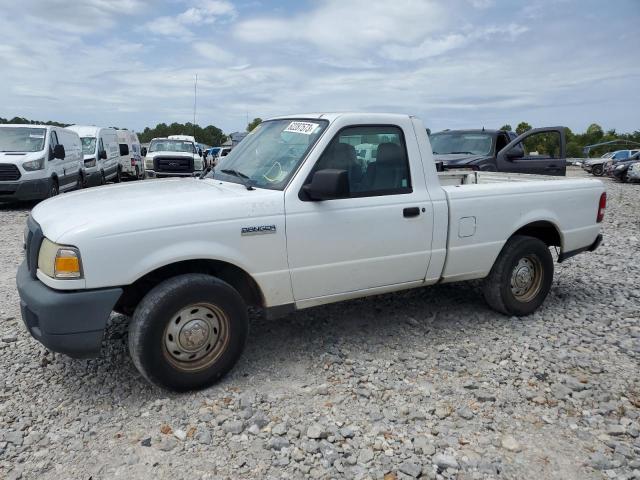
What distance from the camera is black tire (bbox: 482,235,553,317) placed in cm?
498

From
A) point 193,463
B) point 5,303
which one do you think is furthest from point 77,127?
point 193,463

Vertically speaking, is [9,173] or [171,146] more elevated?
[171,146]

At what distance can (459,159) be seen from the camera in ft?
34.5

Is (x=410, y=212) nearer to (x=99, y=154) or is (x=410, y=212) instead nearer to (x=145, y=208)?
(x=145, y=208)

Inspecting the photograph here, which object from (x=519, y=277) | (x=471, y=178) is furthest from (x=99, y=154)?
(x=519, y=277)

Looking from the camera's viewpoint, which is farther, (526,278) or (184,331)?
(526,278)

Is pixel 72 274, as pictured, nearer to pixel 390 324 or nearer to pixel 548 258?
pixel 390 324

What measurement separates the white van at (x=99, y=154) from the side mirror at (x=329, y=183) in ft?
47.3

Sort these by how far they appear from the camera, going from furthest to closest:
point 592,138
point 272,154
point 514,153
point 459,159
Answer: point 592,138 < point 459,159 < point 514,153 < point 272,154

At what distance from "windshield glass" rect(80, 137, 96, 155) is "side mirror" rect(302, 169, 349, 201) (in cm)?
1664

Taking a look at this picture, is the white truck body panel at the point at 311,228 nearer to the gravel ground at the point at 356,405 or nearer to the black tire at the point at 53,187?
the gravel ground at the point at 356,405

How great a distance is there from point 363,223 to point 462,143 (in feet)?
26.1

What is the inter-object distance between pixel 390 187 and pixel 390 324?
135cm

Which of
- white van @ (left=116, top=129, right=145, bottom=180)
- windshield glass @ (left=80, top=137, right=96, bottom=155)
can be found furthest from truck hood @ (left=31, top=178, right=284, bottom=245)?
white van @ (left=116, top=129, right=145, bottom=180)
